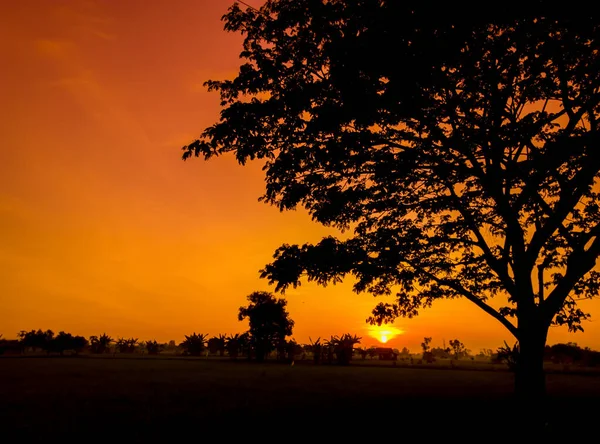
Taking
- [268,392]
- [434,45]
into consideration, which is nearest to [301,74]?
[434,45]

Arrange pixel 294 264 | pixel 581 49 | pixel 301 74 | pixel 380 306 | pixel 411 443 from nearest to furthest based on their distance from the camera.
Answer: pixel 411 443, pixel 581 49, pixel 294 264, pixel 301 74, pixel 380 306

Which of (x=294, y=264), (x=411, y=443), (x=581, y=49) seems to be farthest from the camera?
(x=294, y=264)

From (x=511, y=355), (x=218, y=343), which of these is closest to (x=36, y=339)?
(x=218, y=343)

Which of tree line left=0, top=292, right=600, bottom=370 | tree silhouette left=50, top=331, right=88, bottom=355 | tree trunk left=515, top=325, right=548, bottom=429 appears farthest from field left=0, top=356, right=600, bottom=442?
tree silhouette left=50, top=331, right=88, bottom=355

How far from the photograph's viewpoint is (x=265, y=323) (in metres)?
69.6

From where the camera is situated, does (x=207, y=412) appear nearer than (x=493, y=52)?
No

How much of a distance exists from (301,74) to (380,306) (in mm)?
11220

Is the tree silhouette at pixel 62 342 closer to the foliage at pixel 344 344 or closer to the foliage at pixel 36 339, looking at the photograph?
the foliage at pixel 36 339

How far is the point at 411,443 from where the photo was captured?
8.98 metres

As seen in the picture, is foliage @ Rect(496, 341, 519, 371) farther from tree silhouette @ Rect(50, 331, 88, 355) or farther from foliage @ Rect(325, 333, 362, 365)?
tree silhouette @ Rect(50, 331, 88, 355)

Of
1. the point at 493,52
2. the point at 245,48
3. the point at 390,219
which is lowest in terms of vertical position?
the point at 390,219

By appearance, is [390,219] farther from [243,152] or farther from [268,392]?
[268,392]

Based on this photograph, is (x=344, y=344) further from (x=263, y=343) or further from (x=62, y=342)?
(x=62, y=342)

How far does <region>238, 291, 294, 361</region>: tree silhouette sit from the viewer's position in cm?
6956
